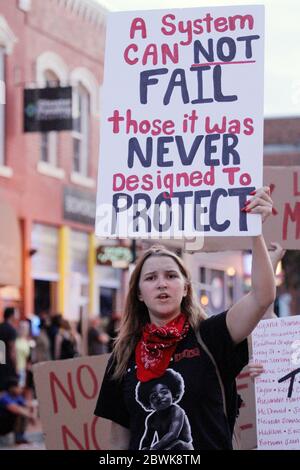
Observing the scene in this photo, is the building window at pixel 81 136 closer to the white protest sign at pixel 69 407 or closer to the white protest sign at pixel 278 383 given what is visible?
the white protest sign at pixel 69 407

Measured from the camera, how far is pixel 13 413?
12.3m

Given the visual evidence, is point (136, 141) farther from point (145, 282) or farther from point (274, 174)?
point (274, 174)

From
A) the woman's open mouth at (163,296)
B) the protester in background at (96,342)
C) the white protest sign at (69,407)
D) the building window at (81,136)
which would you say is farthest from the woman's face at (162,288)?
the building window at (81,136)

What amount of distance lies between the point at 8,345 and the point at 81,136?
31.9 feet

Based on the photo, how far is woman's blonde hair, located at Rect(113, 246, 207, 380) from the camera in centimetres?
392

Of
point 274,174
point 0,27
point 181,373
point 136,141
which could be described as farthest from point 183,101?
point 0,27

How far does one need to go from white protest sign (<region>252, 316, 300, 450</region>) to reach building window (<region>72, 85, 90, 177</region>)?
17338 mm

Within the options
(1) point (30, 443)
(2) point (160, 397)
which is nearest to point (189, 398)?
(2) point (160, 397)

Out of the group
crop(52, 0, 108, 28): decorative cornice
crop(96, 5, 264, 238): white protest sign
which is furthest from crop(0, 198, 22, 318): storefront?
crop(96, 5, 264, 238): white protest sign

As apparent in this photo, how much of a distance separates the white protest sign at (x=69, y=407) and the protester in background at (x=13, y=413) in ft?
20.1

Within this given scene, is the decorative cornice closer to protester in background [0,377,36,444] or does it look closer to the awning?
the awning

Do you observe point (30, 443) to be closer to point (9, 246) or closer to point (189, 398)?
point (9, 246)

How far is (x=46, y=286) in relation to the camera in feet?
67.8
